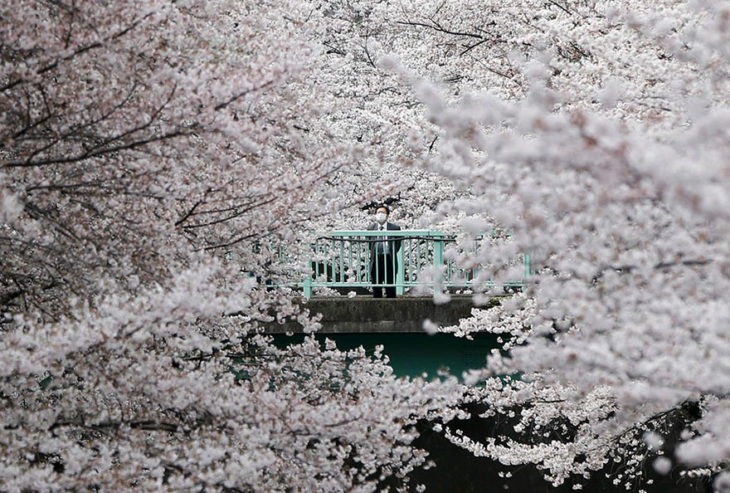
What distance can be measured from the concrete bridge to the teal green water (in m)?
0.41

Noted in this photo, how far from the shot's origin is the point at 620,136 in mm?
3906

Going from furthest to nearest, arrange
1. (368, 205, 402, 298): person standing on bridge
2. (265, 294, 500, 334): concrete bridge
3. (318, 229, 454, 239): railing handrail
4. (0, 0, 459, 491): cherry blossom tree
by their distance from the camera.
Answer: (368, 205, 402, 298): person standing on bridge, (265, 294, 500, 334): concrete bridge, (318, 229, 454, 239): railing handrail, (0, 0, 459, 491): cherry blossom tree

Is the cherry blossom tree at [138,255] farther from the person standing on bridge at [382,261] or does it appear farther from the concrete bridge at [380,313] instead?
the person standing on bridge at [382,261]

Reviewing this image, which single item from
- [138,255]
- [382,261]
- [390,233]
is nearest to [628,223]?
[138,255]

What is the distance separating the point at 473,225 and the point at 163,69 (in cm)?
282

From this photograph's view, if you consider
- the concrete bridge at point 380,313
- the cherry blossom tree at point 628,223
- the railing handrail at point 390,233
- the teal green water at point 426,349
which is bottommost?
the teal green water at point 426,349

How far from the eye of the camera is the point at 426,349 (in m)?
14.2

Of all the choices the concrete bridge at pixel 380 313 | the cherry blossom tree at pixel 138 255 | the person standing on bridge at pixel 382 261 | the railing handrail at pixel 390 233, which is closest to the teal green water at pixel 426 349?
the concrete bridge at pixel 380 313

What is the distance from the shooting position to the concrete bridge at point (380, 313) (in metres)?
13.7

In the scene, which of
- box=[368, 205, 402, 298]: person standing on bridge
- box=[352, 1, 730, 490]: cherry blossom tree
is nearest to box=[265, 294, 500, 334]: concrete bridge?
box=[368, 205, 402, 298]: person standing on bridge

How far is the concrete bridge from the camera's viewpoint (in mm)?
13711

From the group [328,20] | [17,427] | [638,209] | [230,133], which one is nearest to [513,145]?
[638,209]

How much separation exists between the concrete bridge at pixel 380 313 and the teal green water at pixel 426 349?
0.41 meters

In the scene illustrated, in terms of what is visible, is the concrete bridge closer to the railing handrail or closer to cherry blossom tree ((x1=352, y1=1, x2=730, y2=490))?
the railing handrail
